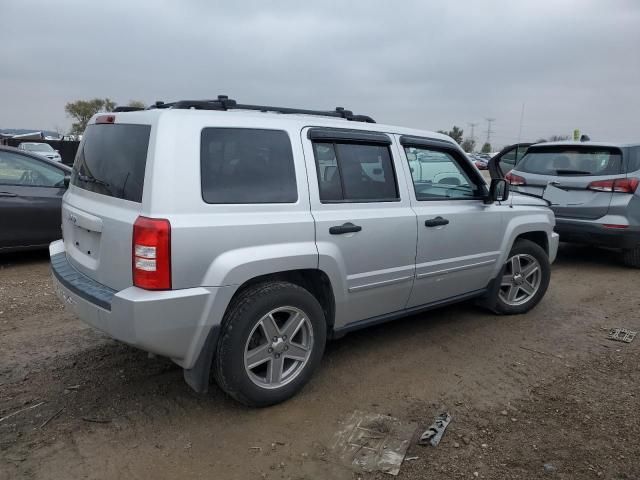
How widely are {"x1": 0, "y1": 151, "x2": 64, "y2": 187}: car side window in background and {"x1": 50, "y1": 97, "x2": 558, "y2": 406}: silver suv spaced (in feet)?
10.8

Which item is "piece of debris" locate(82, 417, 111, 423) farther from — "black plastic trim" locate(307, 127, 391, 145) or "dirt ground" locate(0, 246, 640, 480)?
"black plastic trim" locate(307, 127, 391, 145)

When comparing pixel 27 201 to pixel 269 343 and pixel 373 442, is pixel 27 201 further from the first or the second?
pixel 373 442

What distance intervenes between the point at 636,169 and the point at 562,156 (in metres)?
0.93

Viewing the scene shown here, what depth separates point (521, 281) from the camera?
5152 mm

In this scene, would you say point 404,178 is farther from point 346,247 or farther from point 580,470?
point 580,470

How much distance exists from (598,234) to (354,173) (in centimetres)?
477

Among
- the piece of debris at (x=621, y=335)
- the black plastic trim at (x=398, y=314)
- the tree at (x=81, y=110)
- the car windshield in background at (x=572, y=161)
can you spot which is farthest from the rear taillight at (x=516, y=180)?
the tree at (x=81, y=110)

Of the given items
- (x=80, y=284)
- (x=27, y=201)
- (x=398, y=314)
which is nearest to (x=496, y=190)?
(x=398, y=314)

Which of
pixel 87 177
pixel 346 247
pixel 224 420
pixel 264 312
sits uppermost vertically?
pixel 87 177

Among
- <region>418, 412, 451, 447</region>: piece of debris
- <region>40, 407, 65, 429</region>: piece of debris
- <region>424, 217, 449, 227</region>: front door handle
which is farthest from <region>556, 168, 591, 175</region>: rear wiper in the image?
<region>40, 407, 65, 429</region>: piece of debris

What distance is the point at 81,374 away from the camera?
12.1 ft

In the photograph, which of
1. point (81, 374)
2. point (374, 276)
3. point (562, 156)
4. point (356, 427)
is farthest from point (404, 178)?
point (562, 156)

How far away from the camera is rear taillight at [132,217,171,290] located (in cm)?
270

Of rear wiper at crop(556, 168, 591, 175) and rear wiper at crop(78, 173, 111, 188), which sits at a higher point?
rear wiper at crop(556, 168, 591, 175)
